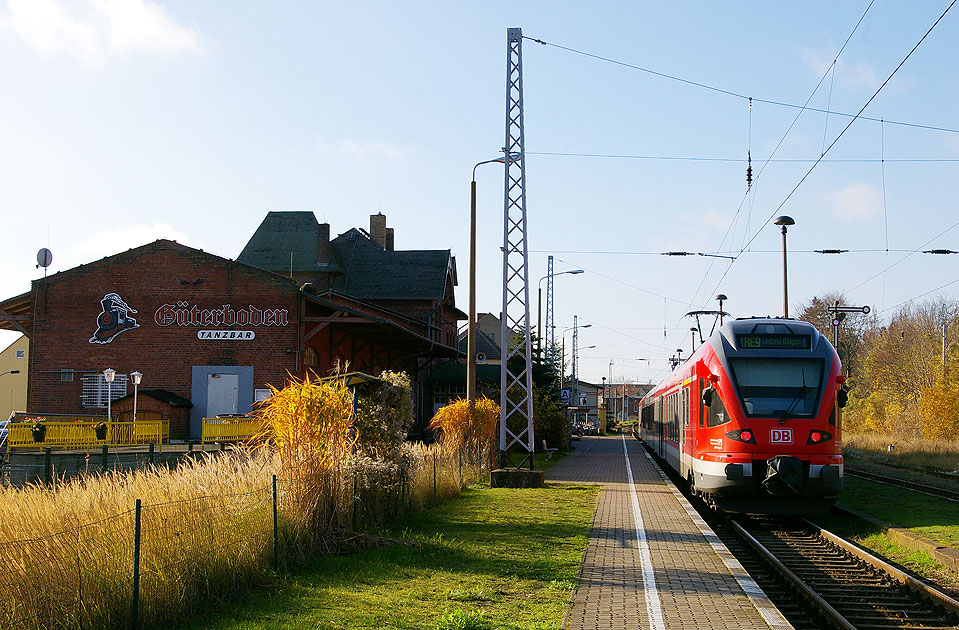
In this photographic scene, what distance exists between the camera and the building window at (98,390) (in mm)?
33625

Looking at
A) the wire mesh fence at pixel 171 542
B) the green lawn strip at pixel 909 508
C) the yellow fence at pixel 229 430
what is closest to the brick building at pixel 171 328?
the yellow fence at pixel 229 430

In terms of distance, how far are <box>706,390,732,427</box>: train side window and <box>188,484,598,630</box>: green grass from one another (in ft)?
9.21

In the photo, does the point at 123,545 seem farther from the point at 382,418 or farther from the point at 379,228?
the point at 379,228

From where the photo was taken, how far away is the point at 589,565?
10375 mm

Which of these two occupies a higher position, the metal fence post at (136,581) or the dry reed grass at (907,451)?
the metal fence post at (136,581)

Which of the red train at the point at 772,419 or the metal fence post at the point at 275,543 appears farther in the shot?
the red train at the point at 772,419

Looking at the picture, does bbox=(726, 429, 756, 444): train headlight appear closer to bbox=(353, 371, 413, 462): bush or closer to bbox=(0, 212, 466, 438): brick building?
bbox=(353, 371, 413, 462): bush

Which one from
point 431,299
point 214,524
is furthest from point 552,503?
point 431,299

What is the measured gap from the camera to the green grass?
24.6ft

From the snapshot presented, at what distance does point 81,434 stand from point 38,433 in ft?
6.93

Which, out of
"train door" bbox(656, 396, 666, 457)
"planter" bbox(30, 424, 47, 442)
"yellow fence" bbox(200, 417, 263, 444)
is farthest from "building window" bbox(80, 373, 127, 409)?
"train door" bbox(656, 396, 666, 457)

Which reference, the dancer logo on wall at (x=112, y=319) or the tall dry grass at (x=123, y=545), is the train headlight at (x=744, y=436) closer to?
the tall dry grass at (x=123, y=545)

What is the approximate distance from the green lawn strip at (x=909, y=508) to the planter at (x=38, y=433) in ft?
64.9

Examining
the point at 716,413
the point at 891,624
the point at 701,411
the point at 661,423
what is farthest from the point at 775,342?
the point at 661,423
